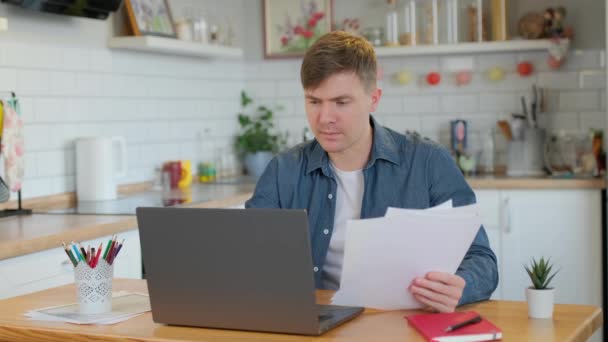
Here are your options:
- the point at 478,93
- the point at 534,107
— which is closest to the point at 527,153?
the point at 534,107

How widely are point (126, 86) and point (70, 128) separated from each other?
0.49m

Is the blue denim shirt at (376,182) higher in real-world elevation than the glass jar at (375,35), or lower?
lower

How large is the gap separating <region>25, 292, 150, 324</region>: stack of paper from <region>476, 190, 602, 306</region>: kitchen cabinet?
2703mm

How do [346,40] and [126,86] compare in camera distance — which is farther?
[126,86]

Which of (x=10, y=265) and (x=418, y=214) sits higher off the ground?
(x=418, y=214)

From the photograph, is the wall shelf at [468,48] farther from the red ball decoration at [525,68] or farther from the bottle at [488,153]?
the bottle at [488,153]

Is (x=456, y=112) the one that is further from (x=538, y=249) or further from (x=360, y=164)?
(x=360, y=164)

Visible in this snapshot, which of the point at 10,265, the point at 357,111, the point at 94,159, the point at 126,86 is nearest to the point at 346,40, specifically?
the point at 357,111

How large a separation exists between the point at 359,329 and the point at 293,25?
384 cm

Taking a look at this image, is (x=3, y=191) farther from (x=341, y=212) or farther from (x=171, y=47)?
(x=341, y=212)

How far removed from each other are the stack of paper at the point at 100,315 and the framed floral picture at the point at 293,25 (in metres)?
3.42

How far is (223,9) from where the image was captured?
17.8 ft

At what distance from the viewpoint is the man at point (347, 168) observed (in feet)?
7.60

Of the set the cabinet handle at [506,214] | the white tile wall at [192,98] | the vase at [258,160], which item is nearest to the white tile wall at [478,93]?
the white tile wall at [192,98]
